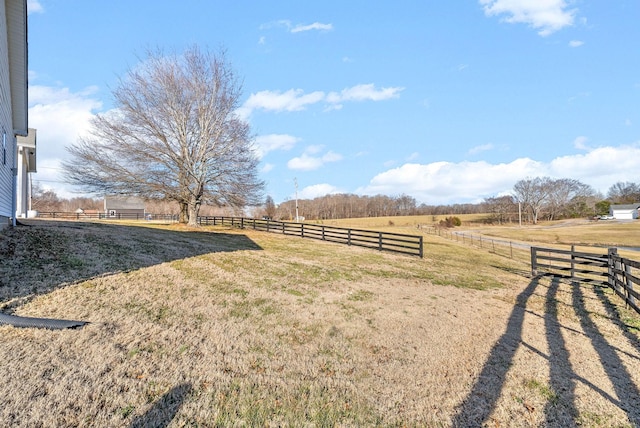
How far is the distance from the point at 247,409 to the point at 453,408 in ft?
7.40

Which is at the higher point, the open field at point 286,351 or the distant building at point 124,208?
the distant building at point 124,208

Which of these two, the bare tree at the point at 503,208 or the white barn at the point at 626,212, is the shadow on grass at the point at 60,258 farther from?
the white barn at the point at 626,212

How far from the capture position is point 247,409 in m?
3.19

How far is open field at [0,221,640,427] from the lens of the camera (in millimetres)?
3205

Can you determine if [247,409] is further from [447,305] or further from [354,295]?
[447,305]

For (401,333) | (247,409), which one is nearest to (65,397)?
(247,409)

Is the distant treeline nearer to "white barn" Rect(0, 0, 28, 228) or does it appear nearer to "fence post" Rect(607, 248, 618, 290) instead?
"white barn" Rect(0, 0, 28, 228)

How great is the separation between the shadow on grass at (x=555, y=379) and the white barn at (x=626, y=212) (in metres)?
91.7

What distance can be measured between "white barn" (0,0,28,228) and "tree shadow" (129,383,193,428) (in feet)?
32.6

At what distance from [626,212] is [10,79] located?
103 meters

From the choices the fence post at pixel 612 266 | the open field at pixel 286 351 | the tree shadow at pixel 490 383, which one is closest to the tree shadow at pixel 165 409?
the open field at pixel 286 351

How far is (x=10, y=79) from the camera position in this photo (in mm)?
11445

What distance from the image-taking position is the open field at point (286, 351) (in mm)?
3205

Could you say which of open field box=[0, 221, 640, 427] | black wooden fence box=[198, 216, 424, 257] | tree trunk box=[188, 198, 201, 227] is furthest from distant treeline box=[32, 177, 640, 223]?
open field box=[0, 221, 640, 427]
